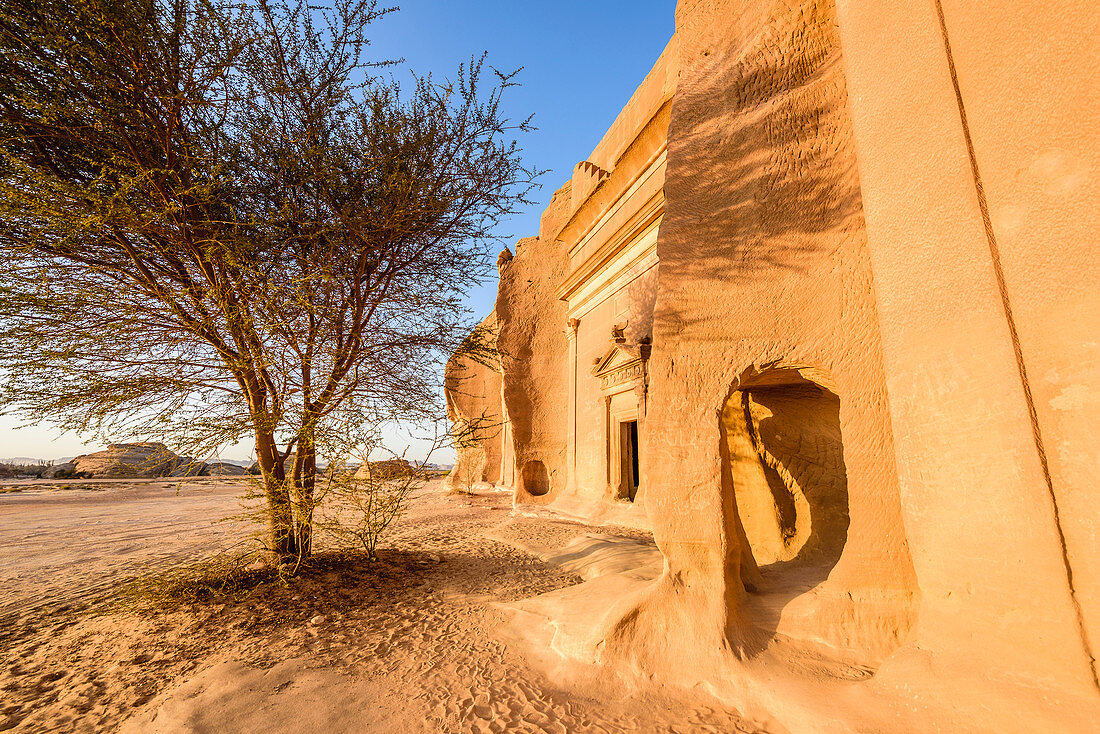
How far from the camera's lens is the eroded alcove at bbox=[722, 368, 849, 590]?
5.42 metres

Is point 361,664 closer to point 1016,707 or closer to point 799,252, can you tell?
point 1016,707

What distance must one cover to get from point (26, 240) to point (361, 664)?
5327 mm

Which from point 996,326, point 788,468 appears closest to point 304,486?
point 788,468

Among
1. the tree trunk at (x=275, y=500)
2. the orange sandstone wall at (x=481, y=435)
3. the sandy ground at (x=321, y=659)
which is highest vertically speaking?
the orange sandstone wall at (x=481, y=435)

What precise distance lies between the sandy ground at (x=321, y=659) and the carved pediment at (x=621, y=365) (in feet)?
14.7

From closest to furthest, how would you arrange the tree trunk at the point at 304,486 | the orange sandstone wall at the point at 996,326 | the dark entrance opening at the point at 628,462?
the orange sandstone wall at the point at 996,326
the tree trunk at the point at 304,486
the dark entrance opening at the point at 628,462

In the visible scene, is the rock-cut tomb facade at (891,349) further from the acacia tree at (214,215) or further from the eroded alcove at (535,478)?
the eroded alcove at (535,478)

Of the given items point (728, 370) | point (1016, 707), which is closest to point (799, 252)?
point (728, 370)

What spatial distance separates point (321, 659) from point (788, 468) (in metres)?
5.18

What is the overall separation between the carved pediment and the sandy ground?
448cm

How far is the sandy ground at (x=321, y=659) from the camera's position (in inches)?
121

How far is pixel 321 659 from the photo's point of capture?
12.9ft

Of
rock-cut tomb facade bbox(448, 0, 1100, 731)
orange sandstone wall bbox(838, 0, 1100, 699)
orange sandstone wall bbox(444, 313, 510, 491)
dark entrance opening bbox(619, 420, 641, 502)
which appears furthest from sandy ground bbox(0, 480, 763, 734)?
orange sandstone wall bbox(444, 313, 510, 491)

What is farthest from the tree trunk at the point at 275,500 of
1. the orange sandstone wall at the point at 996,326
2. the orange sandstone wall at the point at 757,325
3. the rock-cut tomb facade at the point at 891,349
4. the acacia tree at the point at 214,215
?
the orange sandstone wall at the point at 996,326
